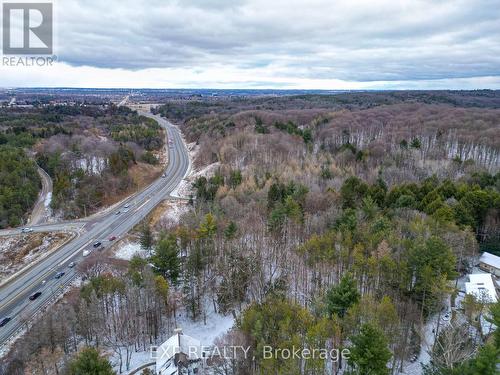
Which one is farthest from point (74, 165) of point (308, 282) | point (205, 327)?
point (308, 282)

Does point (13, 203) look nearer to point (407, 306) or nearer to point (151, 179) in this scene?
point (151, 179)

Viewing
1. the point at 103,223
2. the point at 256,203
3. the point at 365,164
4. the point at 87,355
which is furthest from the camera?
the point at 365,164

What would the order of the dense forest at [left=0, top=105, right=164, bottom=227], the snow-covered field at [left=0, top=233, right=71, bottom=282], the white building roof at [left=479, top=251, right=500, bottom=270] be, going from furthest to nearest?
the dense forest at [left=0, top=105, right=164, bottom=227] < the snow-covered field at [left=0, top=233, right=71, bottom=282] < the white building roof at [left=479, top=251, right=500, bottom=270]

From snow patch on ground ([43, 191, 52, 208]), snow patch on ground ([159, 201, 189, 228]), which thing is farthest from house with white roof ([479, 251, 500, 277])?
snow patch on ground ([43, 191, 52, 208])

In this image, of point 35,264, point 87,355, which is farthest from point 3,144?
point 87,355

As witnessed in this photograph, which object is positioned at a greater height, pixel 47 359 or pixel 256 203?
pixel 256 203

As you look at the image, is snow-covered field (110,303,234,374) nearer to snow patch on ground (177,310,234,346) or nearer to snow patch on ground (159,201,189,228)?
snow patch on ground (177,310,234,346)

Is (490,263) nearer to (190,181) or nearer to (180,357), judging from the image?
(180,357)
